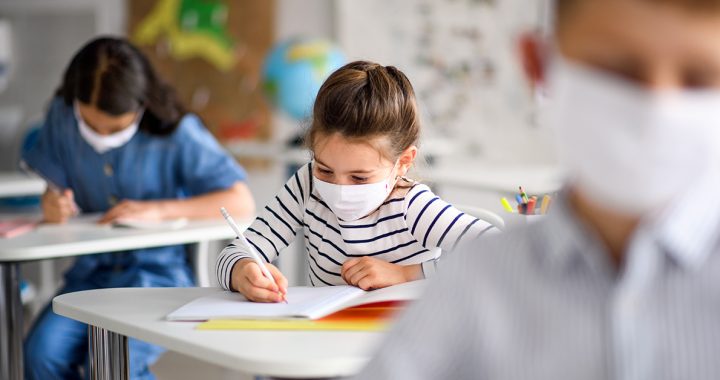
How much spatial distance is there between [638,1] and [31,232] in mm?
2089

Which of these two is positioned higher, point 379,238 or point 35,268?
point 379,238

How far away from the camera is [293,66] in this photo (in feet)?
13.9

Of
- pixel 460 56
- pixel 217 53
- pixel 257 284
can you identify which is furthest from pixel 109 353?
pixel 217 53

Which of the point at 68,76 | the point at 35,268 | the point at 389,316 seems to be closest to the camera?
the point at 389,316

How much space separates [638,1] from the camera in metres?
0.71

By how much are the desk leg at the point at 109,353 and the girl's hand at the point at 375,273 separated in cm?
38

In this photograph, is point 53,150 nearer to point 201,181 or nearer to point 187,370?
point 201,181

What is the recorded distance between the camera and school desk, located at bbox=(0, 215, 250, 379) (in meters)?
2.24

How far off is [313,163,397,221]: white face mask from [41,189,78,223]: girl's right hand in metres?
1.05

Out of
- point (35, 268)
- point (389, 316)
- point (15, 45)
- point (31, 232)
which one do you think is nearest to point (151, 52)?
point (15, 45)

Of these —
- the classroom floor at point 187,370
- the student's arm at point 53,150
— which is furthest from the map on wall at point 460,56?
the student's arm at point 53,150

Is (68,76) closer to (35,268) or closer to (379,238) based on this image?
(379,238)

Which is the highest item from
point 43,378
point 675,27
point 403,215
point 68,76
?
point 675,27

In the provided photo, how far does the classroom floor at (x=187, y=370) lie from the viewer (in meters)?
3.43
